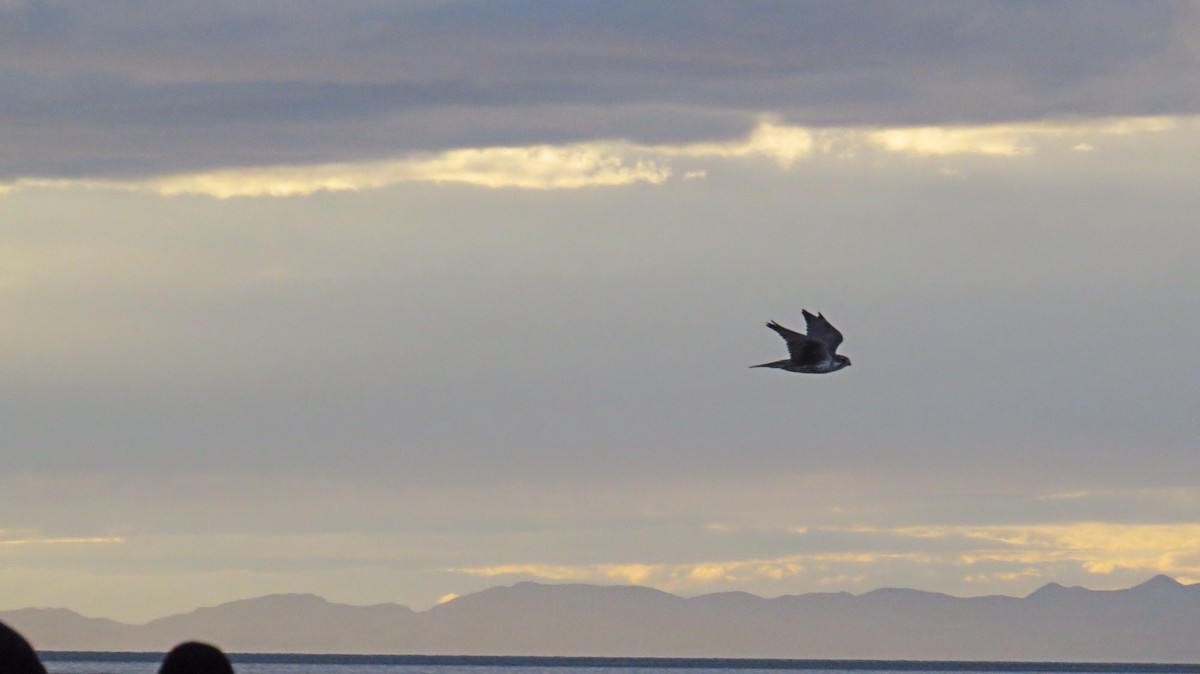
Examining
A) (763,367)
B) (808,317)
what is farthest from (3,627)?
(808,317)

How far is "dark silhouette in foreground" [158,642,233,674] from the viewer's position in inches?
464

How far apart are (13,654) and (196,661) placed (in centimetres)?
122

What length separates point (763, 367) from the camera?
6525 centimetres

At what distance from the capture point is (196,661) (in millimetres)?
11805

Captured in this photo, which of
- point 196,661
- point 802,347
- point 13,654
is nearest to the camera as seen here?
point 13,654

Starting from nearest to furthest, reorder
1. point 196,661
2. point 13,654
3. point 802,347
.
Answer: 1. point 13,654
2. point 196,661
3. point 802,347

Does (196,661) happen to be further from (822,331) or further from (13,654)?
(822,331)

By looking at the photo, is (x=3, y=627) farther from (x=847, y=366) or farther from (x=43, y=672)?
(x=847, y=366)

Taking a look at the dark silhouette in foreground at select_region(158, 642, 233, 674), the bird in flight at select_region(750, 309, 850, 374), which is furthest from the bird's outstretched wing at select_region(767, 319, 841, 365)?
the dark silhouette in foreground at select_region(158, 642, 233, 674)

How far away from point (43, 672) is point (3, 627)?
0.76 m

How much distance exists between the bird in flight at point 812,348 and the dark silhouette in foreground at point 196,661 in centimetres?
5684

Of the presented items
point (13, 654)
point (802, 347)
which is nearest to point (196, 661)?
point (13, 654)

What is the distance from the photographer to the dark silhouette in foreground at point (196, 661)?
38.6 feet

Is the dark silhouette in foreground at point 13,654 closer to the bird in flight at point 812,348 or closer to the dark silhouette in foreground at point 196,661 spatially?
the dark silhouette in foreground at point 196,661
